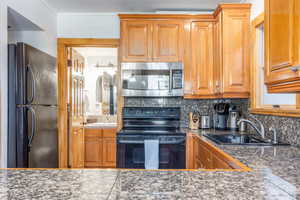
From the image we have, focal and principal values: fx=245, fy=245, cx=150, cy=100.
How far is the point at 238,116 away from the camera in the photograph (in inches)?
124

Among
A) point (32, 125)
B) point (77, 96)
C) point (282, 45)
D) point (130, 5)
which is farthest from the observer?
point (77, 96)

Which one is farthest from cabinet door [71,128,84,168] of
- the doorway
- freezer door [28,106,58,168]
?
freezer door [28,106,58,168]

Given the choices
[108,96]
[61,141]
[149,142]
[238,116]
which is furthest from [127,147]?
[108,96]

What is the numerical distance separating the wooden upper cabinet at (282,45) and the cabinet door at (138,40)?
1.74 metres

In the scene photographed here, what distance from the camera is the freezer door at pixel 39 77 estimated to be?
2285 millimetres

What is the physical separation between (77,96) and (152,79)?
4.80ft

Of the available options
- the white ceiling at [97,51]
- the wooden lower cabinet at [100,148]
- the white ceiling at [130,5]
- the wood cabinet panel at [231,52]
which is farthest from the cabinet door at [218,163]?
the white ceiling at [97,51]

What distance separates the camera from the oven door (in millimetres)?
2748

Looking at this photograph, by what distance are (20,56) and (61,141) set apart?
161cm

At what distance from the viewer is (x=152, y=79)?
307cm

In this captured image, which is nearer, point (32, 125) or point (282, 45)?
point (282, 45)

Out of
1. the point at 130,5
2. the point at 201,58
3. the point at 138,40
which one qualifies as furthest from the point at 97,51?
the point at 201,58

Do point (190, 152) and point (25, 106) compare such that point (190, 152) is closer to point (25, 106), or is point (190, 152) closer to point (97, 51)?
point (25, 106)

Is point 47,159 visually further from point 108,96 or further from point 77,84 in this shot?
point 108,96
